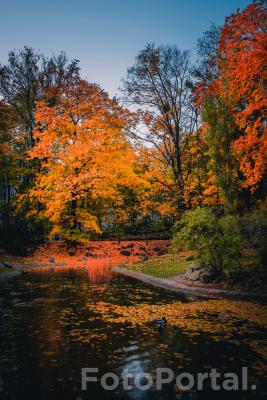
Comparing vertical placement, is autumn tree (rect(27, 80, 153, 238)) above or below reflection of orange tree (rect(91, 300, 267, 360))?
above

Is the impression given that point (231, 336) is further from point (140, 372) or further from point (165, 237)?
point (165, 237)

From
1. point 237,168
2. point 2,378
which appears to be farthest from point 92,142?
point 2,378

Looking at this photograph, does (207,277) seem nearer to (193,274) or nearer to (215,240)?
(193,274)

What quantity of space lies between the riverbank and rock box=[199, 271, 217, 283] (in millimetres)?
268

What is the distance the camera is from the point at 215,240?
13180mm

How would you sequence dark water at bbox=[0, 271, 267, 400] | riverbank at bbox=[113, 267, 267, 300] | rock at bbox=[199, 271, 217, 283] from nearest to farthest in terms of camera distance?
1. dark water at bbox=[0, 271, 267, 400]
2. riverbank at bbox=[113, 267, 267, 300]
3. rock at bbox=[199, 271, 217, 283]

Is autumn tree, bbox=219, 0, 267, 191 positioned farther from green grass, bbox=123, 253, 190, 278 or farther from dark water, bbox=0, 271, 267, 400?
dark water, bbox=0, 271, 267, 400

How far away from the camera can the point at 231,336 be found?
6.95 metres

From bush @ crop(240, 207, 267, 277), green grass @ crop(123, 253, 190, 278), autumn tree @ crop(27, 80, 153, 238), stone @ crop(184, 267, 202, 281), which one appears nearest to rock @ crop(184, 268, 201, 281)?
stone @ crop(184, 267, 202, 281)

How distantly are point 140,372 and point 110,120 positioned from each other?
2353 cm

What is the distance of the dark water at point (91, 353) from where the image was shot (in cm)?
451

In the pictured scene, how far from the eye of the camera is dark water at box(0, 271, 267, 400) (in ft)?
14.8

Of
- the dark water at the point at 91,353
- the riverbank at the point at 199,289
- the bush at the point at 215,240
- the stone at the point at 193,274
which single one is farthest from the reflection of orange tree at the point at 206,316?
the stone at the point at 193,274

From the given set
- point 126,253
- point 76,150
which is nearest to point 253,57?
point 76,150
